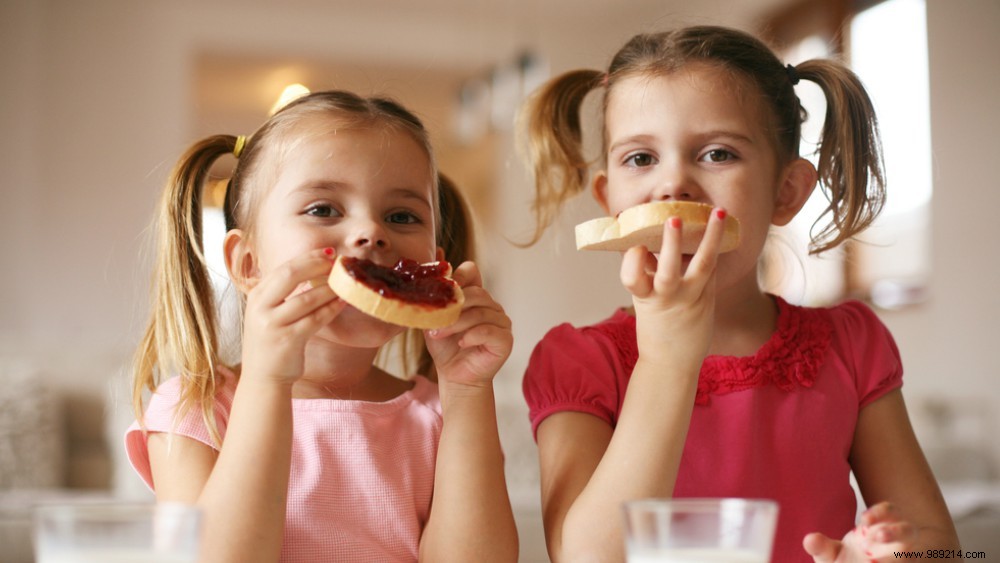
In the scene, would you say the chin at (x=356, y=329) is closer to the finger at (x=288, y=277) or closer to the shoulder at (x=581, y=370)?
the finger at (x=288, y=277)

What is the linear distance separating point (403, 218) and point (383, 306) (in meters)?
0.33

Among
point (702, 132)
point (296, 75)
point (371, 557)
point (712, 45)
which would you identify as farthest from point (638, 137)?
point (296, 75)

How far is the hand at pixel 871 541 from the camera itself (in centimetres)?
91

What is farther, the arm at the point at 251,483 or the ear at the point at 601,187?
the ear at the point at 601,187

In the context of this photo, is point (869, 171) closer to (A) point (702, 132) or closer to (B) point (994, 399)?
(A) point (702, 132)

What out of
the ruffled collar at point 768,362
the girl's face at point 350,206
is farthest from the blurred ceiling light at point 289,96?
the ruffled collar at point 768,362

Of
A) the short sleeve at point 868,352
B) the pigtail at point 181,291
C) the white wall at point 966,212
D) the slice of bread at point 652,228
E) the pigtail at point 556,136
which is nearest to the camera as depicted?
the slice of bread at point 652,228

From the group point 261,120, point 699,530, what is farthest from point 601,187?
point 261,120

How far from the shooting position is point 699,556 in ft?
2.42

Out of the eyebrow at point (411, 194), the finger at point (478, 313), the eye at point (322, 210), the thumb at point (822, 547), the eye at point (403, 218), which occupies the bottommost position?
the thumb at point (822, 547)

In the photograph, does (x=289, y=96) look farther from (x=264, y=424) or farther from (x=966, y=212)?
(x=966, y=212)

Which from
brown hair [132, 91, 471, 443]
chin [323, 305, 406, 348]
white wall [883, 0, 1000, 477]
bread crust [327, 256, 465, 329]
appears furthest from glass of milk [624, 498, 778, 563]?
white wall [883, 0, 1000, 477]

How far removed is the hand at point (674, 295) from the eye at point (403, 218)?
0.41 metres

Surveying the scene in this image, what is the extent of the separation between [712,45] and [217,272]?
3.01ft
